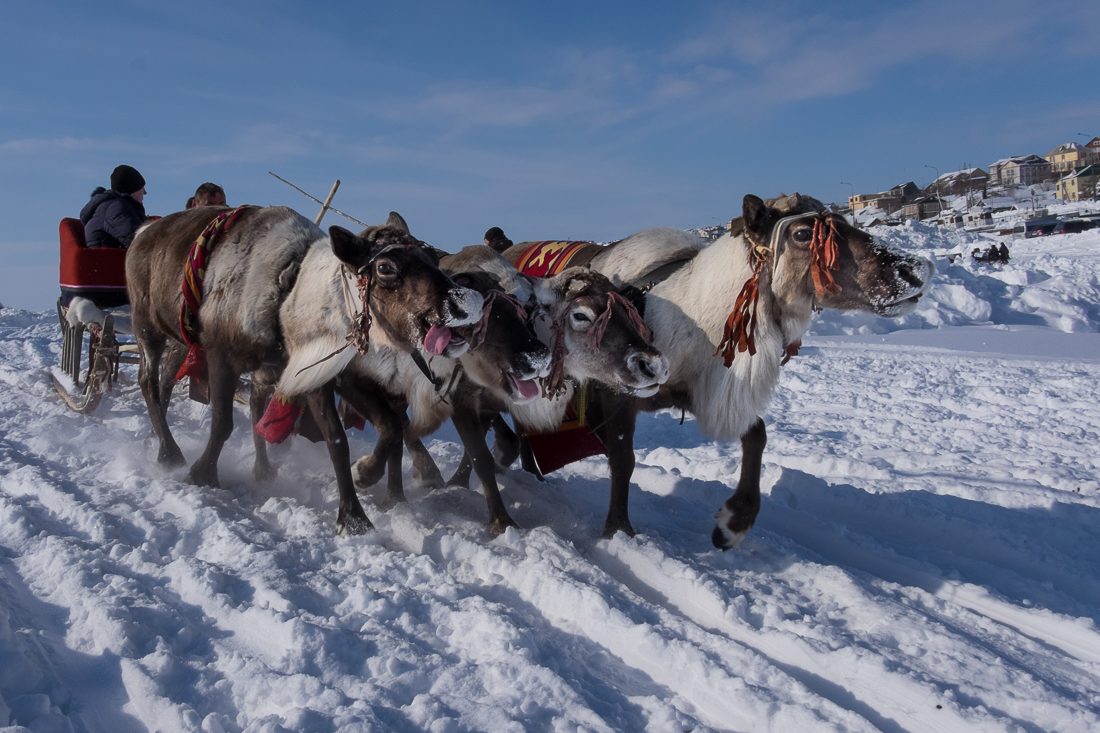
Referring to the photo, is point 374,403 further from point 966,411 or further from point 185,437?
point 966,411

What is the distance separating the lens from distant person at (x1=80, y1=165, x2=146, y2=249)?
22.6 feet

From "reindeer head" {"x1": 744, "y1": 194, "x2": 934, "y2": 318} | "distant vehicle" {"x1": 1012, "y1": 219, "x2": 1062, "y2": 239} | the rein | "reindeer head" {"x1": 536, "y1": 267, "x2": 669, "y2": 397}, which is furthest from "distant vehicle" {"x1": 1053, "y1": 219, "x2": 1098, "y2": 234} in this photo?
"reindeer head" {"x1": 536, "y1": 267, "x2": 669, "y2": 397}

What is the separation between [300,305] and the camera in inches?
176

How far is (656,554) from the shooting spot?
3.81 meters

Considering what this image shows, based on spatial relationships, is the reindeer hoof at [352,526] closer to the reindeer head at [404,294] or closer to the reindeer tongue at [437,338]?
the reindeer head at [404,294]

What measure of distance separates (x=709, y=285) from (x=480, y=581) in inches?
82.8

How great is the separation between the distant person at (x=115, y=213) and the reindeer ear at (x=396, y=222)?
3.41 meters

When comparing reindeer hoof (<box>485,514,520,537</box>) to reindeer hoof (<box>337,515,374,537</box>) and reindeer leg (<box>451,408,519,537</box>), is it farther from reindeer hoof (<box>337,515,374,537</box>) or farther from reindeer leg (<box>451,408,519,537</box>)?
reindeer hoof (<box>337,515,374,537</box>)

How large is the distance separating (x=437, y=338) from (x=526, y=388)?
58 centimetres

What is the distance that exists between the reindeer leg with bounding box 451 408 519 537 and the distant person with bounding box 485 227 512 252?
12.5ft

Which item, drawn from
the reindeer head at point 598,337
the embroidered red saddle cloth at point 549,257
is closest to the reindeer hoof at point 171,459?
the embroidered red saddle cloth at point 549,257

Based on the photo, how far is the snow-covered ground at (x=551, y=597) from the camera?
2381mm

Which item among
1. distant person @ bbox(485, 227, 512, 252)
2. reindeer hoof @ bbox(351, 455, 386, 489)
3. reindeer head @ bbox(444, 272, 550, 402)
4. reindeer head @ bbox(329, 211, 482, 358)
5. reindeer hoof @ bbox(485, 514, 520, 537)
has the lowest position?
reindeer hoof @ bbox(485, 514, 520, 537)

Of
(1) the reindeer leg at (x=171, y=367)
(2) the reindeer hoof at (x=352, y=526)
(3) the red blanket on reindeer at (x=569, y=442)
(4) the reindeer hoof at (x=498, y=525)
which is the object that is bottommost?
(4) the reindeer hoof at (x=498, y=525)
